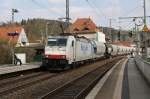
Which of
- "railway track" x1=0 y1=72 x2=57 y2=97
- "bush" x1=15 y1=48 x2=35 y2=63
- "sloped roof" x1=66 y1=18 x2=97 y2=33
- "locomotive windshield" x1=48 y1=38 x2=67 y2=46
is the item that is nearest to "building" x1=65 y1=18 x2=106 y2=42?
"sloped roof" x1=66 y1=18 x2=97 y2=33

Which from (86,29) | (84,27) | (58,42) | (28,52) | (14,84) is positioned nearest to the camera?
(14,84)

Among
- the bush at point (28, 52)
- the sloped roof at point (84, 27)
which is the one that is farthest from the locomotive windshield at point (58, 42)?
the sloped roof at point (84, 27)

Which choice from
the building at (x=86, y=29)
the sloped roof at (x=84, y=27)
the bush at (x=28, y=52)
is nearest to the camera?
the bush at (x=28, y=52)

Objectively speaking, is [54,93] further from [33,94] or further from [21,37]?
[21,37]

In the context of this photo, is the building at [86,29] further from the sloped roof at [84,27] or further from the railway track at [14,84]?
the railway track at [14,84]

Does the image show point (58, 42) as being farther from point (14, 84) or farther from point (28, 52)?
point (28, 52)

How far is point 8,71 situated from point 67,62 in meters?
6.93

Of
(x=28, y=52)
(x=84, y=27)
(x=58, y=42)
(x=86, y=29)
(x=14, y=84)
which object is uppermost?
(x=84, y=27)

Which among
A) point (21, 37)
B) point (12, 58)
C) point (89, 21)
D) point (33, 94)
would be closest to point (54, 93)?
point (33, 94)

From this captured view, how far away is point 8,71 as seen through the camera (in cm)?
2819

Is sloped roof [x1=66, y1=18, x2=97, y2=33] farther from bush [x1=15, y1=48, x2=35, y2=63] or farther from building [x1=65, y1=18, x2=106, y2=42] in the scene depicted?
bush [x1=15, y1=48, x2=35, y2=63]

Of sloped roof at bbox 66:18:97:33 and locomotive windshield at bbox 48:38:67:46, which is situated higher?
sloped roof at bbox 66:18:97:33

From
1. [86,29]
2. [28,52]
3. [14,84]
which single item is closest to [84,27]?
[86,29]

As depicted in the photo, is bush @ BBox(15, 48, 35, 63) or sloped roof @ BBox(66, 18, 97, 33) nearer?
bush @ BBox(15, 48, 35, 63)
